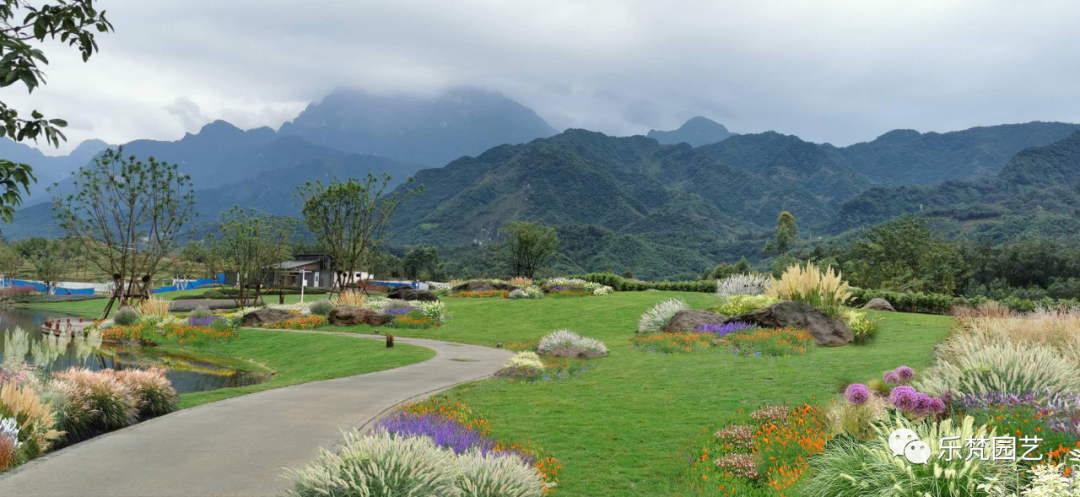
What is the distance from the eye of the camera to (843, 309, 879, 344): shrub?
1675 centimetres

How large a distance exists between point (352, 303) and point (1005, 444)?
85.3 ft

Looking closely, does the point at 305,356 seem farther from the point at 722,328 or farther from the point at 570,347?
the point at 722,328

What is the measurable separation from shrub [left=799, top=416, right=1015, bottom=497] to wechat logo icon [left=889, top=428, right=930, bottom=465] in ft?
0.29

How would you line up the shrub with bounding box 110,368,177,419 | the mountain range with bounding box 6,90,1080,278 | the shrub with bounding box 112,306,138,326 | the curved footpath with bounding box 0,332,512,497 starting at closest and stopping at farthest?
the curved footpath with bounding box 0,332,512,497, the shrub with bounding box 110,368,177,419, the shrub with bounding box 112,306,138,326, the mountain range with bounding box 6,90,1080,278

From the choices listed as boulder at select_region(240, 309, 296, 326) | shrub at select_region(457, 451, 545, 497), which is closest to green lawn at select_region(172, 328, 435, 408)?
boulder at select_region(240, 309, 296, 326)

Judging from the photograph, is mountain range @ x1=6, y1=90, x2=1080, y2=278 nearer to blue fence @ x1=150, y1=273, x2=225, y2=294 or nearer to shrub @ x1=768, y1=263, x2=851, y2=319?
blue fence @ x1=150, y1=273, x2=225, y2=294

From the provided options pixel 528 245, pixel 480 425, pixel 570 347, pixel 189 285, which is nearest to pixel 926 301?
pixel 570 347

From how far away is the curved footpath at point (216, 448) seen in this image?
546cm

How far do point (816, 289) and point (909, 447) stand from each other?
1582 centimetres

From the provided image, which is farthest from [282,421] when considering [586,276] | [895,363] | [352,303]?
[586,276]

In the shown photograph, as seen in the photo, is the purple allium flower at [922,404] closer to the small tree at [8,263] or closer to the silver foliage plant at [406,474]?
the silver foliage plant at [406,474]

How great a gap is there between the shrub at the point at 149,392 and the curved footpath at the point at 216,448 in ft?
2.32

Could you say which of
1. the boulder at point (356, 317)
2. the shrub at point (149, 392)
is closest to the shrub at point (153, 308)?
the boulder at point (356, 317)

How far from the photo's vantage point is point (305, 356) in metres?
17.6
